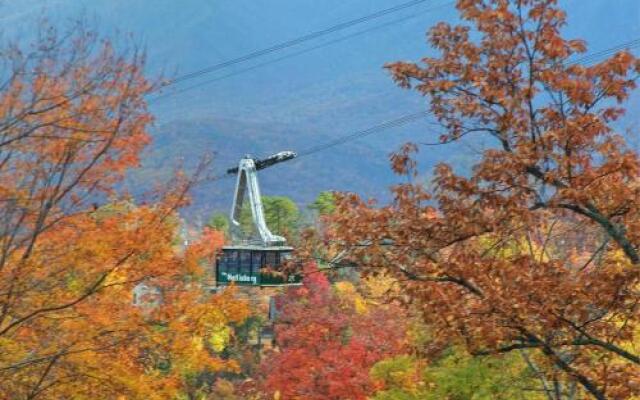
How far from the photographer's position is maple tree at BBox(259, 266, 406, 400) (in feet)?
91.0

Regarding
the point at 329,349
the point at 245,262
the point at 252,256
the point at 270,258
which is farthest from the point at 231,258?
the point at 329,349

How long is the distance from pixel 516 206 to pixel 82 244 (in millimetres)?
7361

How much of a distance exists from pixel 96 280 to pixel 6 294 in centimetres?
215

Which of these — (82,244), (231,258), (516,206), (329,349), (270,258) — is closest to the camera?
(516,206)

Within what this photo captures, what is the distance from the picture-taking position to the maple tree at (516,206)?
8180mm

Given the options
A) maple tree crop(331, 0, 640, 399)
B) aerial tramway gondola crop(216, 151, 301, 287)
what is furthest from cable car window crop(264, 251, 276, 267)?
maple tree crop(331, 0, 640, 399)

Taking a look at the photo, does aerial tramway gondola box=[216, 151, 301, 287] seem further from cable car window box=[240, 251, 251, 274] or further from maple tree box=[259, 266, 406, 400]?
maple tree box=[259, 266, 406, 400]

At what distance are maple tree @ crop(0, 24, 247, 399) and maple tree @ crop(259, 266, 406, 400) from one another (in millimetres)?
12373

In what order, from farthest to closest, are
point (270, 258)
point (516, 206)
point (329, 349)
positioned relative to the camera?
point (270, 258)
point (329, 349)
point (516, 206)

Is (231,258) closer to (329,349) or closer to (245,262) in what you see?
(245,262)

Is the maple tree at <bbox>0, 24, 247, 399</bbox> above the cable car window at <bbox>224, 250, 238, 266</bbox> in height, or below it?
below

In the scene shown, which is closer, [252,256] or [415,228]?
[415,228]

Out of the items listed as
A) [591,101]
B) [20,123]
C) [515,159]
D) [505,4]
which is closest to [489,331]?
[515,159]

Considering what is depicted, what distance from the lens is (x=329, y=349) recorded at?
2994 cm
